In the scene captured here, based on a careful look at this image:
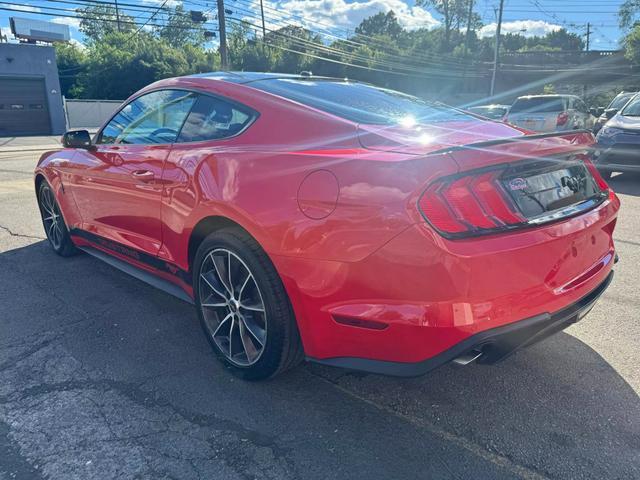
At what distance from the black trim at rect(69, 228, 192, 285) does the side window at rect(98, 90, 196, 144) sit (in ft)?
2.47

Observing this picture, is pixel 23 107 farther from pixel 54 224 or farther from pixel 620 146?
pixel 620 146

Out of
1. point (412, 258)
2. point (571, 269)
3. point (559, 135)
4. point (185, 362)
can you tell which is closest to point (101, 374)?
point (185, 362)

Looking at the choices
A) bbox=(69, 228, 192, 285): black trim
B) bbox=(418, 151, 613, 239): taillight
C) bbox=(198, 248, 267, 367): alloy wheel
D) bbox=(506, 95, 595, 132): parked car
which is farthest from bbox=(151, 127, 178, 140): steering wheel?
bbox=(506, 95, 595, 132): parked car

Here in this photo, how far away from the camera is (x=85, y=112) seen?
32.8 metres

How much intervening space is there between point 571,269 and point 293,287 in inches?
50.4

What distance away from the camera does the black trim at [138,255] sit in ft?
10.5

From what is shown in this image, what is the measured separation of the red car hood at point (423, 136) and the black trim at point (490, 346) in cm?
79

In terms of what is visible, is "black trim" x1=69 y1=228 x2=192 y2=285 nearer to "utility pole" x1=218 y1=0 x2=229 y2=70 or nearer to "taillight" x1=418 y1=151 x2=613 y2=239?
"taillight" x1=418 y1=151 x2=613 y2=239

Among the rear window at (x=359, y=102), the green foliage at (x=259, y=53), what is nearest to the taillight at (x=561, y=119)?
the rear window at (x=359, y=102)

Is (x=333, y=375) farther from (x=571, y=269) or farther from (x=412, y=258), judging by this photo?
(x=571, y=269)

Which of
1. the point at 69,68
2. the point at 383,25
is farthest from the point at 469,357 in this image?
the point at 383,25

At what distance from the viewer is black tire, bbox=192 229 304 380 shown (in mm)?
2471

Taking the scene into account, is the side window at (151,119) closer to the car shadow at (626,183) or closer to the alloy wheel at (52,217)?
the alloy wheel at (52,217)

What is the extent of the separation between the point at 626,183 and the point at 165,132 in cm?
860
